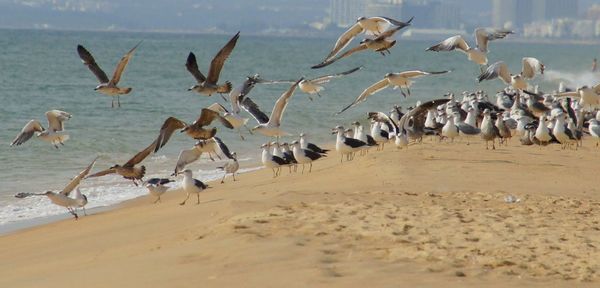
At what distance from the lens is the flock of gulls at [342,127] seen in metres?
14.1

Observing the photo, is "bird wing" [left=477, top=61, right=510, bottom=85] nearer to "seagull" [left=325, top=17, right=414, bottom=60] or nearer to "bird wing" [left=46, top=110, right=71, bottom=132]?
"seagull" [left=325, top=17, right=414, bottom=60]

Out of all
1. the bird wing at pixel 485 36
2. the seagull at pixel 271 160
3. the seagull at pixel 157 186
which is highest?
the bird wing at pixel 485 36

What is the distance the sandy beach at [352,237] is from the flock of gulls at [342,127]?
2.38 feet

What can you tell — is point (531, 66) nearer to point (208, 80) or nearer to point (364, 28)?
point (364, 28)

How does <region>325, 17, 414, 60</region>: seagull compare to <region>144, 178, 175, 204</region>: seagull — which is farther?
<region>325, 17, 414, 60</region>: seagull

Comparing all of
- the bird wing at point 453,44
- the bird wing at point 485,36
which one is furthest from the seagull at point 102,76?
the bird wing at point 485,36

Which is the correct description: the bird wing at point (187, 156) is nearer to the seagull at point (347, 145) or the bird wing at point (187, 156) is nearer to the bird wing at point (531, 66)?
the seagull at point (347, 145)

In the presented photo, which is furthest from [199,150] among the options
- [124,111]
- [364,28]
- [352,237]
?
[124,111]

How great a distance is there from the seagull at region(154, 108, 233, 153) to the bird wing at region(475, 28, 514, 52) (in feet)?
17.2

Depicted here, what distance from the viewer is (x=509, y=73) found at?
19844 millimetres

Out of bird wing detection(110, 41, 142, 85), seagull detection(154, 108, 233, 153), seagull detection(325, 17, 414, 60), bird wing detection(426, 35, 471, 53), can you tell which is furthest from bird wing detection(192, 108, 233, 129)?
bird wing detection(426, 35, 471, 53)

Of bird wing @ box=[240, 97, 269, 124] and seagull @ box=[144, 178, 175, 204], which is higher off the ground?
bird wing @ box=[240, 97, 269, 124]

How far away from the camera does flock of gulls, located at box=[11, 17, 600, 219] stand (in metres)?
14.1

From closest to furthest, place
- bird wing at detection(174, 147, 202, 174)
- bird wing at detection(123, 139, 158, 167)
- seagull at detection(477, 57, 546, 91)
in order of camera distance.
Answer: bird wing at detection(123, 139, 158, 167)
bird wing at detection(174, 147, 202, 174)
seagull at detection(477, 57, 546, 91)
